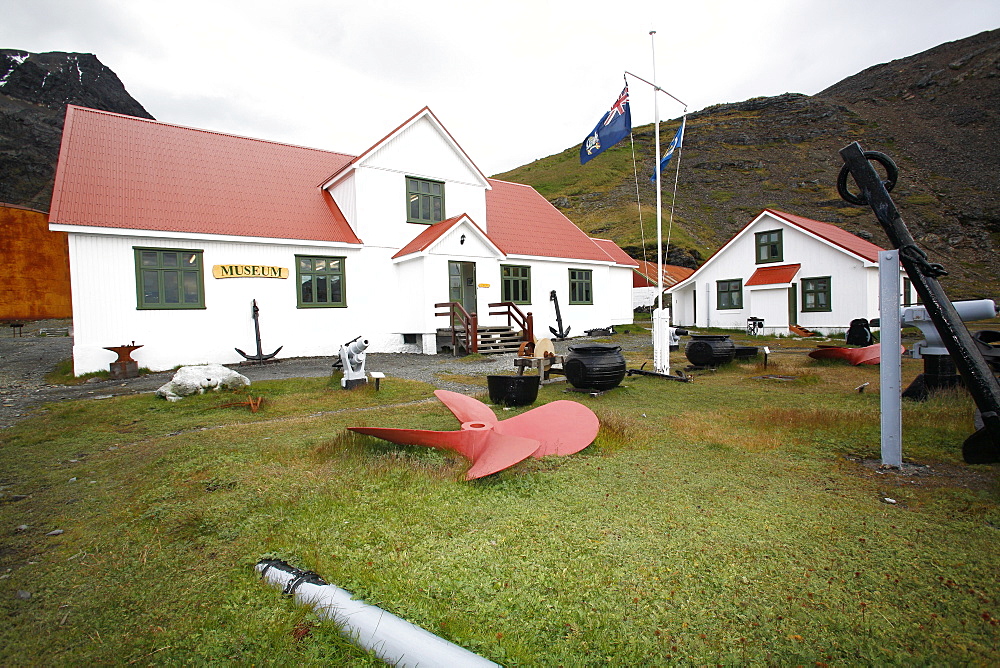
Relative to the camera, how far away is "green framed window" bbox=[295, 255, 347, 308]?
1603 centimetres

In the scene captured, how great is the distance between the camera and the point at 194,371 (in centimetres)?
892

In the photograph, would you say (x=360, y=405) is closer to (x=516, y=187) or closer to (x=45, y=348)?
(x=45, y=348)

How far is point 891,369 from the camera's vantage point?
4312 mm

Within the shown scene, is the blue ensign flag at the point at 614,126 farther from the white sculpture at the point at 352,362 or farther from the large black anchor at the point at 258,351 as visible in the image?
the large black anchor at the point at 258,351

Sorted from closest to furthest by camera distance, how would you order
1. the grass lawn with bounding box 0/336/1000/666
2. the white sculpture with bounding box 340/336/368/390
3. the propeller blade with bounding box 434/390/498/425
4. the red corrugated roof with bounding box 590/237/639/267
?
the grass lawn with bounding box 0/336/1000/666 → the propeller blade with bounding box 434/390/498/425 → the white sculpture with bounding box 340/336/368/390 → the red corrugated roof with bounding box 590/237/639/267

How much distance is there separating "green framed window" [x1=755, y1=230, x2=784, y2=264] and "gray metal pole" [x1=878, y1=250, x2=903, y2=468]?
22.5m

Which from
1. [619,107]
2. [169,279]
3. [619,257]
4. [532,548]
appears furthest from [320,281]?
[619,257]

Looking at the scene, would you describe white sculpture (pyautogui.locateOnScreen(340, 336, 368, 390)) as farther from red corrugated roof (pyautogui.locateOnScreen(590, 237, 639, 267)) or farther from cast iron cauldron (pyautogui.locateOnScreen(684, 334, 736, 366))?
red corrugated roof (pyautogui.locateOnScreen(590, 237, 639, 267))

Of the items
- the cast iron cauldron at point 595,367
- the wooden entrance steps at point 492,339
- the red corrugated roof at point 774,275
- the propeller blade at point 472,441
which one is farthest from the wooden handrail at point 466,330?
the red corrugated roof at point 774,275

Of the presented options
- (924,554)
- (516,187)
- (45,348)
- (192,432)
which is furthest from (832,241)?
(45,348)

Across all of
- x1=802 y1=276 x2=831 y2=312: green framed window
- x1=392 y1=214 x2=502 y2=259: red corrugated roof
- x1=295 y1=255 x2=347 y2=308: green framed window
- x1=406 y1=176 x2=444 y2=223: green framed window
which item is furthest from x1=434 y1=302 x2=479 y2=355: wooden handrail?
x1=802 y1=276 x2=831 y2=312: green framed window

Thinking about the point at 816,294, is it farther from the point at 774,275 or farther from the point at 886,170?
the point at 886,170

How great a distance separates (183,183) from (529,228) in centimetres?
1348

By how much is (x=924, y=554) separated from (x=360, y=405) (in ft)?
23.2
